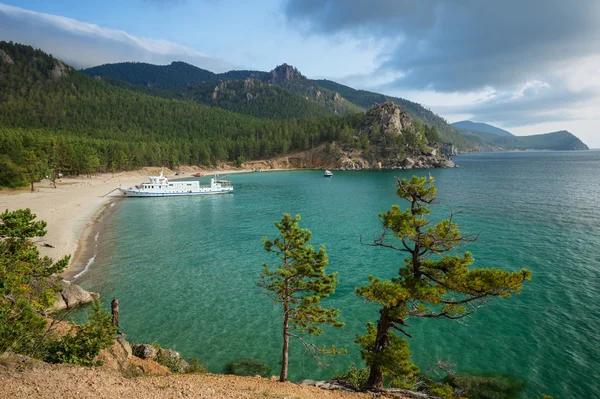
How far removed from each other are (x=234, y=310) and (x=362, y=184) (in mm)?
96560

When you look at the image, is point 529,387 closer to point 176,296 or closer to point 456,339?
point 456,339

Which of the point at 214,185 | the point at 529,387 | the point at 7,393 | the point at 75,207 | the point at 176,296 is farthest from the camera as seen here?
the point at 214,185

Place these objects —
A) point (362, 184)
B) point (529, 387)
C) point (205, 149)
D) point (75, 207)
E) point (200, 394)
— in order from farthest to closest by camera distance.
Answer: point (205, 149)
point (362, 184)
point (75, 207)
point (529, 387)
point (200, 394)

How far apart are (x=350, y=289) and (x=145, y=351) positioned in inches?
741

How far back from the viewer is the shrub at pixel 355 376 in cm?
1803

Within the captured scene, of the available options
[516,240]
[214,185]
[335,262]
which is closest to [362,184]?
[214,185]

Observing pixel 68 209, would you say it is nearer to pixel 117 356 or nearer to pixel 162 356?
pixel 162 356

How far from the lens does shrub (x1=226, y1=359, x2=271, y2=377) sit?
64.6 feet

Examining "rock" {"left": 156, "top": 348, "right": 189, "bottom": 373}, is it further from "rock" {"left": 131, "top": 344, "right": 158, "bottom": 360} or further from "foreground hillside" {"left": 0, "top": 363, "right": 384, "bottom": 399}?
"foreground hillside" {"left": 0, "top": 363, "right": 384, "bottom": 399}

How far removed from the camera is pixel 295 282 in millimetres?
16453

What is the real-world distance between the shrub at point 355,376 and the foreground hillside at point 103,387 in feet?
11.4

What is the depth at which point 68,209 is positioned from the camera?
65688 millimetres

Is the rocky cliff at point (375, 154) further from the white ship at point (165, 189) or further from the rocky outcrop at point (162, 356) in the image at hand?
the rocky outcrop at point (162, 356)

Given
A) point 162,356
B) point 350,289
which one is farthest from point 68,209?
point 350,289
